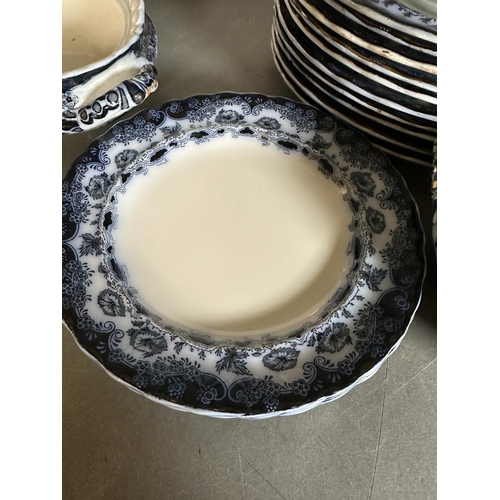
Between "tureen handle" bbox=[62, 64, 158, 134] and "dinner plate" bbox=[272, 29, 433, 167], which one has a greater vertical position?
"dinner plate" bbox=[272, 29, 433, 167]

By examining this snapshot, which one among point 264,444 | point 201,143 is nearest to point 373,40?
point 201,143

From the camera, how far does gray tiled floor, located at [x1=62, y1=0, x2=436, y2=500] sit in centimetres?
32

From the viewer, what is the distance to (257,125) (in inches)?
16.3

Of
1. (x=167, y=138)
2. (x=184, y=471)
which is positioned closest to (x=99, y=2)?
(x=167, y=138)

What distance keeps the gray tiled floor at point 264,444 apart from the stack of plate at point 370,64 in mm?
102

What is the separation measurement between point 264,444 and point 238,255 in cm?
13

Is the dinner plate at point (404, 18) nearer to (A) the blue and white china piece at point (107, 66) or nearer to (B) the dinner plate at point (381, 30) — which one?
(B) the dinner plate at point (381, 30)

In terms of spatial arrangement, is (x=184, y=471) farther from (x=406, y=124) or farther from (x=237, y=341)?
(x=406, y=124)

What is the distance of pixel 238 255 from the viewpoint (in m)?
0.38

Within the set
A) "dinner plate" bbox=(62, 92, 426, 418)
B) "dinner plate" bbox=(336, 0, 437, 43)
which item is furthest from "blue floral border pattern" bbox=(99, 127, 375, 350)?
"dinner plate" bbox=(336, 0, 437, 43)

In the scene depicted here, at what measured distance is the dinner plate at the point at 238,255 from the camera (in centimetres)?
30

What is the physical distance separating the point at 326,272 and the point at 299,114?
13cm

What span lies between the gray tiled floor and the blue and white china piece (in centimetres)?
17

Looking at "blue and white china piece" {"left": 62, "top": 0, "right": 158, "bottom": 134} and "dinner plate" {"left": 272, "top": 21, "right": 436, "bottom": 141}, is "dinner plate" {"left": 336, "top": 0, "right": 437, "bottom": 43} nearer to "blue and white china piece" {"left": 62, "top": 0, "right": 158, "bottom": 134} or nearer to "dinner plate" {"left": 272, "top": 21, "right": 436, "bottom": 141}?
"dinner plate" {"left": 272, "top": 21, "right": 436, "bottom": 141}
